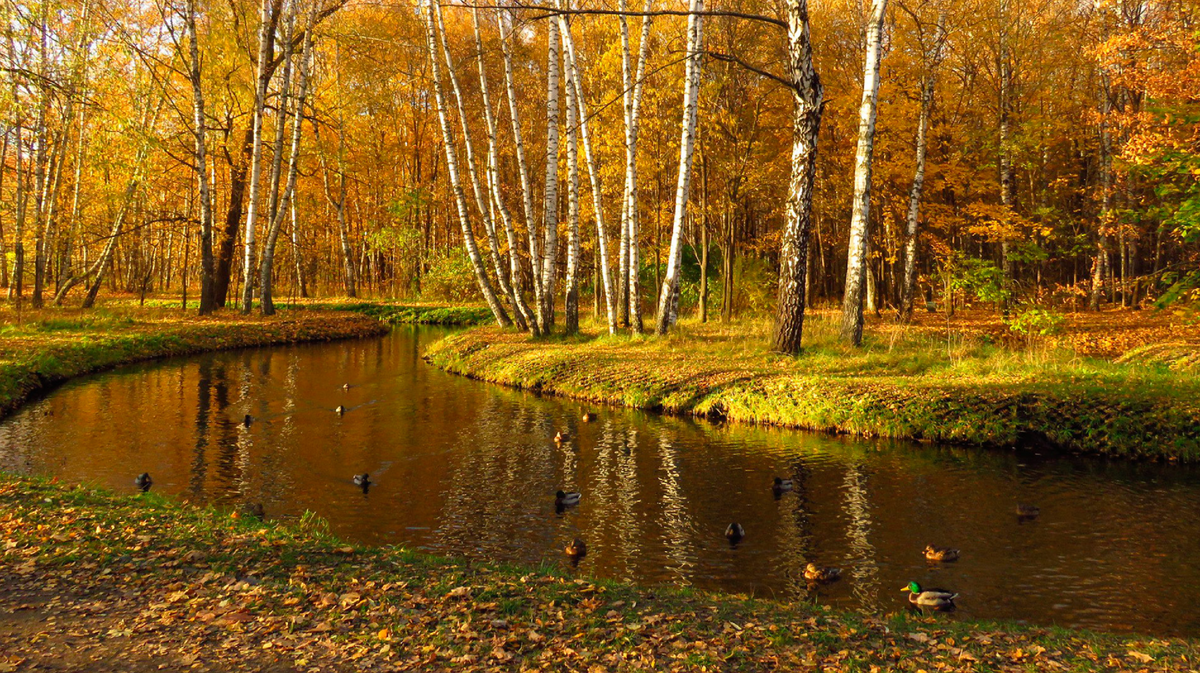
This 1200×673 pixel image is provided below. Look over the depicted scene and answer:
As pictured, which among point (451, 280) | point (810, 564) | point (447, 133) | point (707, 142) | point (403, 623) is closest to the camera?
point (403, 623)

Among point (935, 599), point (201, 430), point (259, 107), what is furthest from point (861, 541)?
point (259, 107)

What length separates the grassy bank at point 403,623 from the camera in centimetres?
419

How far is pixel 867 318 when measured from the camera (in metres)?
25.3

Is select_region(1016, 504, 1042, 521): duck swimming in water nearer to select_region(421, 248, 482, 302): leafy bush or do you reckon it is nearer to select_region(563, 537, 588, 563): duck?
select_region(563, 537, 588, 563): duck

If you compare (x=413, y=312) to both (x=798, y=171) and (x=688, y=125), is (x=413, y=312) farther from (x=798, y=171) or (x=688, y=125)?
(x=798, y=171)

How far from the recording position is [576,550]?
707 centimetres

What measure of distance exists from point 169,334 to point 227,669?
67.8ft

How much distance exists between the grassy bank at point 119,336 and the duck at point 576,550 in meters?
11.6

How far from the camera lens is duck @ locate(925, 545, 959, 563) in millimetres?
6934

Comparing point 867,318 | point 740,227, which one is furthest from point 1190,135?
point 740,227

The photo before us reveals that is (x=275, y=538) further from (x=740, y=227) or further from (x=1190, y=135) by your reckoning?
(x=740, y=227)

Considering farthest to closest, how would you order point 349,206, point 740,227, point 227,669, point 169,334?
point 349,206
point 740,227
point 169,334
point 227,669

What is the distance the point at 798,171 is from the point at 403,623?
11774 mm

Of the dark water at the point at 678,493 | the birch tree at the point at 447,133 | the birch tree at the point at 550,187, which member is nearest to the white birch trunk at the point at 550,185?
the birch tree at the point at 550,187
